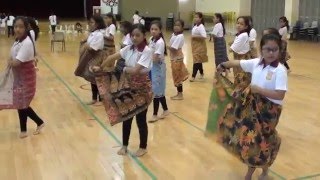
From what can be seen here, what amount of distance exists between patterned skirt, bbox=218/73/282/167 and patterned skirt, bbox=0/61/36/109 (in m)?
2.28

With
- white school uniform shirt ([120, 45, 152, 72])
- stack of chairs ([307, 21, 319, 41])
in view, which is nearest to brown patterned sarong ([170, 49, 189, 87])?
white school uniform shirt ([120, 45, 152, 72])

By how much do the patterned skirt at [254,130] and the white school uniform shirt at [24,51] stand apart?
2.19 metres

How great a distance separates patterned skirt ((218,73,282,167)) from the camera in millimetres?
3041

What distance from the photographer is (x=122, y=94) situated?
3.74 m

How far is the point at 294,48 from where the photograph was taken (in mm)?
14273

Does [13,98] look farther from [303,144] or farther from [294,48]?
[294,48]

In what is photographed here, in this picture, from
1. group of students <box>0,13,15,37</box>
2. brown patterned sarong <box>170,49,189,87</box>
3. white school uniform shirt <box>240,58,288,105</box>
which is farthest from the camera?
group of students <box>0,13,15,37</box>

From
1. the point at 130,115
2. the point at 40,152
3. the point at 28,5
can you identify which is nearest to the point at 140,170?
the point at 130,115

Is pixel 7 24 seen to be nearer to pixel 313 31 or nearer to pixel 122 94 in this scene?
pixel 313 31

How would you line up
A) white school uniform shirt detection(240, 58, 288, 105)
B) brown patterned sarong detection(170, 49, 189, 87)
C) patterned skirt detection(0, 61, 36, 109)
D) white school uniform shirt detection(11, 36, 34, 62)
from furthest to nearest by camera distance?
1. brown patterned sarong detection(170, 49, 189, 87)
2. patterned skirt detection(0, 61, 36, 109)
3. white school uniform shirt detection(11, 36, 34, 62)
4. white school uniform shirt detection(240, 58, 288, 105)

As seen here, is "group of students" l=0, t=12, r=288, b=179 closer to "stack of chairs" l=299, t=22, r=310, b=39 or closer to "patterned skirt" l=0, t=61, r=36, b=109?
"patterned skirt" l=0, t=61, r=36, b=109

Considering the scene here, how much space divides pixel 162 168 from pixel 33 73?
1.75 metres

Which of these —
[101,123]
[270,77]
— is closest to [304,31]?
[101,123]

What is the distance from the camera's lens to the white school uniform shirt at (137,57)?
374 centimetres
